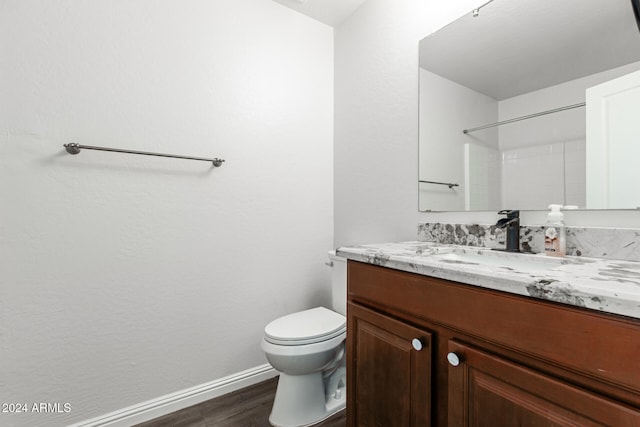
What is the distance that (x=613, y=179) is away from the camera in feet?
3.16

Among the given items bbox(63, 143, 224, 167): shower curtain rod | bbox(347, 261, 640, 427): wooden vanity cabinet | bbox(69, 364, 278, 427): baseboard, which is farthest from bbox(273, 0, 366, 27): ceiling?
bbox(69, 364, 278, 427): baseboard

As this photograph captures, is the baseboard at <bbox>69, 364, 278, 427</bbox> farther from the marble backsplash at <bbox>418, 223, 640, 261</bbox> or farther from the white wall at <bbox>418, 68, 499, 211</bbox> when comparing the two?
the white wall at <bbox>418, 68, 499, 211</bbox>

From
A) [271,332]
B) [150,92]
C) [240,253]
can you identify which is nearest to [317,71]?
[150,92]

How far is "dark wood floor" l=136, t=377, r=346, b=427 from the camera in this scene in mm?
1440

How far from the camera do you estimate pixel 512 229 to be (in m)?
1.10

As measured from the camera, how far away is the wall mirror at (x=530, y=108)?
3.17 feet

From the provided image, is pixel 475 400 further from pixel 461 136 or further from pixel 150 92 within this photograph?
pixel 150 92

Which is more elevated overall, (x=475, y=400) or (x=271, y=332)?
(x=475, y=400)

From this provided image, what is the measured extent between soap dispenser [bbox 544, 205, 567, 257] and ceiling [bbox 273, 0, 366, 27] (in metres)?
1.65

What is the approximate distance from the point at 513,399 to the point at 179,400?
1.56m

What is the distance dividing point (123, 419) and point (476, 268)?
5.55 feet

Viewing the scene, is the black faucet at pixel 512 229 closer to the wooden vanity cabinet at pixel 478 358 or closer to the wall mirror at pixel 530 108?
the wall mirror at pixel 530 108

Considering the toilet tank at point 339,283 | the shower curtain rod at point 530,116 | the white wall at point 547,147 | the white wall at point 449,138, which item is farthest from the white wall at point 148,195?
the white wall at point 547,147

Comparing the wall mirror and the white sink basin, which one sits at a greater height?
the wall mirror
